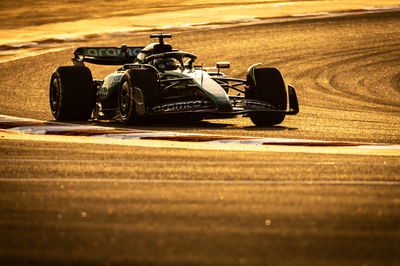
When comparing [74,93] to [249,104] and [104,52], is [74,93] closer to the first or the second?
[104,52]

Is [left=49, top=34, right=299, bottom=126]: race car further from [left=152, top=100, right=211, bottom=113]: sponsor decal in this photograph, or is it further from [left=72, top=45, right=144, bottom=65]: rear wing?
[left=72, top=45, right=144, bottom=65]: rear wing

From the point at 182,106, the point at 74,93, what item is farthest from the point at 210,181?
the point at 74,93

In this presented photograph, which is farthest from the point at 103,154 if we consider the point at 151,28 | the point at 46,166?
the point at 151,28

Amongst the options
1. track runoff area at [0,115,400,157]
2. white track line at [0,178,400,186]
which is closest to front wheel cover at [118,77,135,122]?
track runoff area at [0,115,400,157]

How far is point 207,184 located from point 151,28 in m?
23.8

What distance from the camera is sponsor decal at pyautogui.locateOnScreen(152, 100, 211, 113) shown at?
13.1m

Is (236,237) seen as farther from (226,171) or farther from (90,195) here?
(226,171)

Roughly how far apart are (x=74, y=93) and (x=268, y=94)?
9.19ft

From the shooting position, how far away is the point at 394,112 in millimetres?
16406

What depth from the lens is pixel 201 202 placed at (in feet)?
23.1

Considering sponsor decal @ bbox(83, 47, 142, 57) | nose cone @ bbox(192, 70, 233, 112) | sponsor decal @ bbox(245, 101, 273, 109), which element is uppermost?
sponsor decal @ bbox(83, 47, 142, 57)

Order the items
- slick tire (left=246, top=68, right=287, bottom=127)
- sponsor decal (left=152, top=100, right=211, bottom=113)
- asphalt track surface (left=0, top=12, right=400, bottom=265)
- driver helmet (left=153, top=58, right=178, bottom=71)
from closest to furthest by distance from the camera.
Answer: asphalt track surface (left=0, top=12, right=400, bottom=265), sponsor decal (left=152, top=100, right=211, bottom=113), slick tire (left=246, top=68, right=287, bottom=127), driver helmet (left=153, top=58, right=178, bottom=71)

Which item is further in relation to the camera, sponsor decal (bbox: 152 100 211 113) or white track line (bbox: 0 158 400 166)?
sponsor decal (bbox: 152 100 211 113)

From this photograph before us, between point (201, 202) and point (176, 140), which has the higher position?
point (201, 202)
